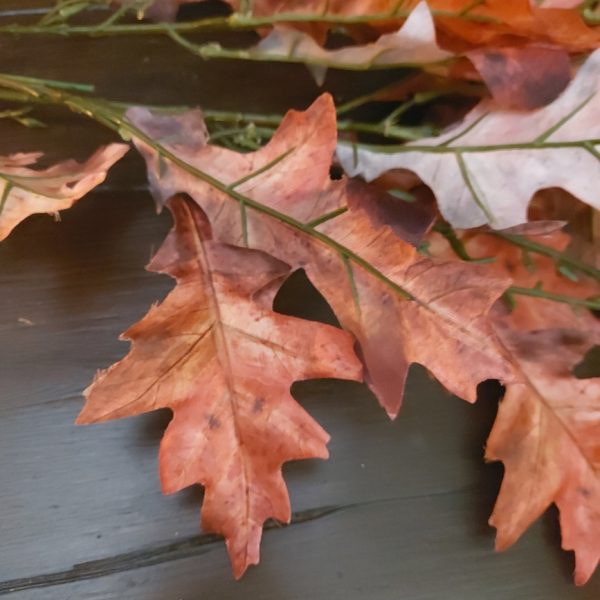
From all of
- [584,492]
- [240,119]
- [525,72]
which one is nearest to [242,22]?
[240,119]

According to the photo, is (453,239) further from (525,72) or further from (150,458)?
(150,458)

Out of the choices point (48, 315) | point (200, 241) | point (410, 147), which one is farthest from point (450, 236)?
point (48, 315)

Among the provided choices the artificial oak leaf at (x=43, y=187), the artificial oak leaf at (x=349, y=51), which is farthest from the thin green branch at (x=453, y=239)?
the artificial oak leaf at (x=43, y=187)

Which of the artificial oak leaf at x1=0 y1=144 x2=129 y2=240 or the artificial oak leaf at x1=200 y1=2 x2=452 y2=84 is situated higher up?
the artificial oak leaf at x1=200 y1=2 x2=452 y2=84

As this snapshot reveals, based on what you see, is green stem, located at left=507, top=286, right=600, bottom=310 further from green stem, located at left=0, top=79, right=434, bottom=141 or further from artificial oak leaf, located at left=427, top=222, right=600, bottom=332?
green stem, located at left=0, top=79, right=434, bottom=141

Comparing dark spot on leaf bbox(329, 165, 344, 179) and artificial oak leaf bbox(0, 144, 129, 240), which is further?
dark spot on leaf bbox(329, 165, 344, 179)

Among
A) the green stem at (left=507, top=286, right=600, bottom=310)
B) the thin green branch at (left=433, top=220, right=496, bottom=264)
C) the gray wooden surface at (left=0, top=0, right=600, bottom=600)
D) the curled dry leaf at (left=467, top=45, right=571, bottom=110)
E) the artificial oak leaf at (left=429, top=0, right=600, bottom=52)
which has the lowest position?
the gray wooden surface at (left=0, top=0, right=600, bottom=600)

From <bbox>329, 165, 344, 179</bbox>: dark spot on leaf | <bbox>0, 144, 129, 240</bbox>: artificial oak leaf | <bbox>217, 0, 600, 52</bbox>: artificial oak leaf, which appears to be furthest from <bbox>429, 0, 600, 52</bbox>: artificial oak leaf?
<bbox>0, 144, 129, 240</bbox>: artificial oak leaf
